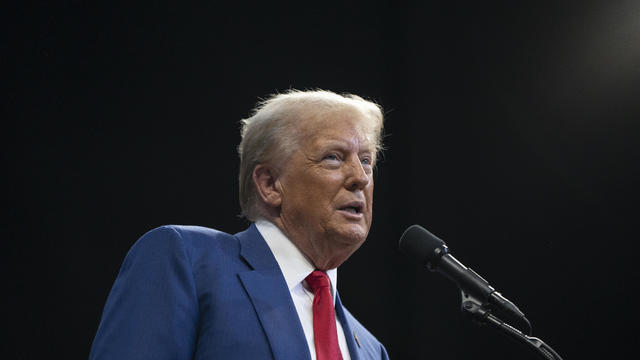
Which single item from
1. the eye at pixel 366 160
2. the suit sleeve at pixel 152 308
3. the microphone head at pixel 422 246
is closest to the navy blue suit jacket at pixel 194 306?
the suit sleeve at pixel 152 308

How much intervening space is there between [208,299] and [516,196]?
1.82 meters

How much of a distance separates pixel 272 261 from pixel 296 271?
84 mm

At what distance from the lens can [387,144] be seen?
11.6 ft

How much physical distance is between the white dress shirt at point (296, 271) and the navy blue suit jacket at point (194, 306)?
0.07m

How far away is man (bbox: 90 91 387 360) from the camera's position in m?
1.55

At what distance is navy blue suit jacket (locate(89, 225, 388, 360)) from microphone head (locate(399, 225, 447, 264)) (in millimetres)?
361

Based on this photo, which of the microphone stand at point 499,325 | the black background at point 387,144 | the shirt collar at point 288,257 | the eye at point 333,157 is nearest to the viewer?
the microphone stand at point 499,325

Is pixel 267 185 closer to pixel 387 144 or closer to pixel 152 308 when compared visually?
pixel 152 308

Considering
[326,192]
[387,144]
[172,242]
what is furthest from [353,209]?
[387,144]

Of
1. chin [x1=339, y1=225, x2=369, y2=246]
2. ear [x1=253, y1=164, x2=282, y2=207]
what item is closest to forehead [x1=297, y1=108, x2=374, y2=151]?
ear [x1=253, y1=164, x2=282, y2=207]

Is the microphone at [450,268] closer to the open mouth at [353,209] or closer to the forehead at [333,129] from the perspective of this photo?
the open mouth at [353,209]

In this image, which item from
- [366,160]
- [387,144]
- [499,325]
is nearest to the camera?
[499,325]

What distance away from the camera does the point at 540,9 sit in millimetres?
2986

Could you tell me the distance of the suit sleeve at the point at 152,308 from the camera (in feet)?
4.88
